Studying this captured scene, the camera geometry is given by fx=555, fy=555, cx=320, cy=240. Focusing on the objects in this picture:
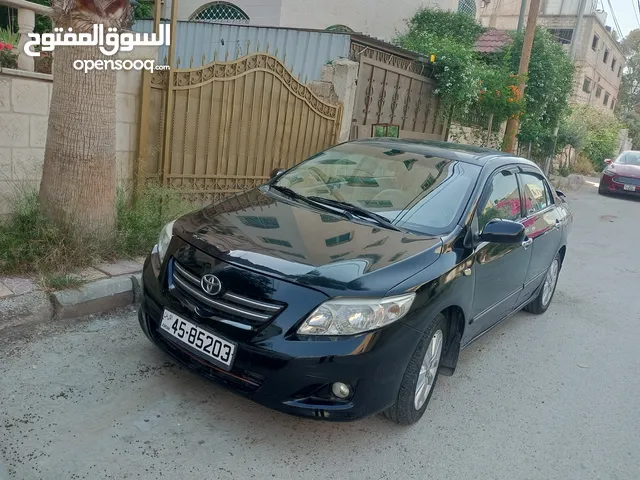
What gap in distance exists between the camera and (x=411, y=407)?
307cm

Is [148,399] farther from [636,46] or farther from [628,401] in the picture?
[636,46]

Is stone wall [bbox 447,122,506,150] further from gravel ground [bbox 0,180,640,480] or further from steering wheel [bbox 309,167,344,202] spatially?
gravel ground [bbox 0,180,640,480]

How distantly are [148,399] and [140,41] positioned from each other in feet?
11.8

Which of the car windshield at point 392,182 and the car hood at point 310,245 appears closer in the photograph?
the car hood at point 310,245

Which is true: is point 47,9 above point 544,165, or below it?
above

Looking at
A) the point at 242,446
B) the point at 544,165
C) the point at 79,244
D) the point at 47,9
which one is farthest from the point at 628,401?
the point at 544,165

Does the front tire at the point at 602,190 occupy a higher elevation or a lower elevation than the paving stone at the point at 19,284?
higher

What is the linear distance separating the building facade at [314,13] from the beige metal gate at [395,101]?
9.37ft

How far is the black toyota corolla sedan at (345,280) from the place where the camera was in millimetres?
2664

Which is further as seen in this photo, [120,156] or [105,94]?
[120,156]

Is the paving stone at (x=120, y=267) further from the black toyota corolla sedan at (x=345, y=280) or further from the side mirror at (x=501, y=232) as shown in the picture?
the side mirror at (x=501, y=232)

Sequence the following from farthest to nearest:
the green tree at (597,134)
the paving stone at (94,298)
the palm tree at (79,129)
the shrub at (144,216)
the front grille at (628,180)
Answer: the green tree at (597,134), the front grille at (628,180), the shrub at (144,216), the palm tree at (79,129), the paving stone at (94,298)

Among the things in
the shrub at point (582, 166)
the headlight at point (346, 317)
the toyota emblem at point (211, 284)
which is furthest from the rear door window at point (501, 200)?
the shrub at point (582, 166)

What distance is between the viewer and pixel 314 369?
2.62 meters
